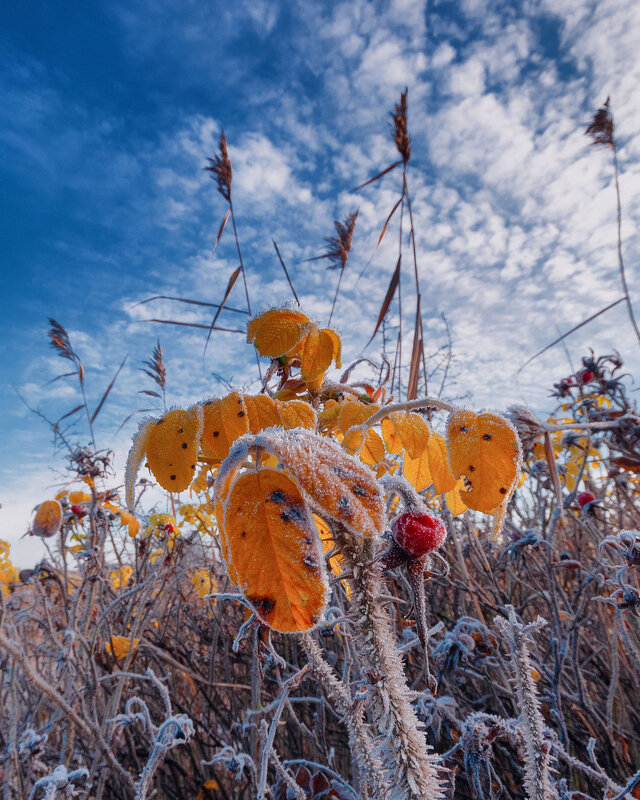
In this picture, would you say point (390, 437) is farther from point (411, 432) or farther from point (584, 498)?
point (584, 498)

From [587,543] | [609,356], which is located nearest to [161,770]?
[587,543]

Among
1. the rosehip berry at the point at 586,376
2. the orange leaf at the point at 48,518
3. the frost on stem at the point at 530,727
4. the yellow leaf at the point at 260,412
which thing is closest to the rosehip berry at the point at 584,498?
the rosehip berry at the point at 586,376

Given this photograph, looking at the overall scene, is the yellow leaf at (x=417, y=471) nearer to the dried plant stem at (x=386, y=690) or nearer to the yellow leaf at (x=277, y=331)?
the yellow leaf at (x=277, y=331)

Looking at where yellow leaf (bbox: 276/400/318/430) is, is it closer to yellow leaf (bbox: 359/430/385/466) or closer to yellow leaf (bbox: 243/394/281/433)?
yellow leaf (bbox: 243/394/281/433)

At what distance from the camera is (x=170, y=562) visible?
2646 millimetres

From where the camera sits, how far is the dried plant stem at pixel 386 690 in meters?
0.53

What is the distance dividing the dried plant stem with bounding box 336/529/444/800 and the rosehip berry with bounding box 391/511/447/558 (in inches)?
1.6

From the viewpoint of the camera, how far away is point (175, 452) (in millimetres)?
792

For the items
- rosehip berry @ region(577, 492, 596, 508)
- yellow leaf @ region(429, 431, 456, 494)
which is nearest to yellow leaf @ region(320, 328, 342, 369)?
yellow leaf @ region(429, 431, 456, 494)

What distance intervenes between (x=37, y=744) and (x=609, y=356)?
3250 millimetres

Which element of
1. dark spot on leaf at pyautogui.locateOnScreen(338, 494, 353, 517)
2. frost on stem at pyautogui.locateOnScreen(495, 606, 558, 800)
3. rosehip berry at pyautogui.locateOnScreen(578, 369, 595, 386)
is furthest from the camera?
rosehip berry at pyautogui.locateOnScreen(578, 369, 595, 386)

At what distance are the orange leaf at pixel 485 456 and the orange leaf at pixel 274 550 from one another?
387 mm

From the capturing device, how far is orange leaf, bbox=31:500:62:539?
2223mm

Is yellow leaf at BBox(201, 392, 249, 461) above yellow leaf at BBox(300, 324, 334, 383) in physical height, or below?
below
